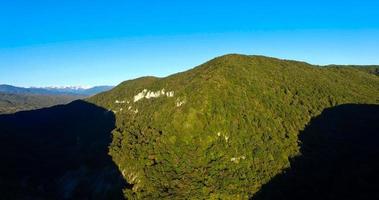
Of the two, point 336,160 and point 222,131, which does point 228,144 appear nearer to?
point 222,131

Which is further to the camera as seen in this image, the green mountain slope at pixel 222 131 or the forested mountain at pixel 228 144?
the green mountain slope at pixel 222 131

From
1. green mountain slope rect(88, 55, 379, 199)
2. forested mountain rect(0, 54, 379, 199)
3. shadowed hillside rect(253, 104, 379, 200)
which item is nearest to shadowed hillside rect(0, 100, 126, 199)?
forested mountain rect(0, 54, 379, 199)

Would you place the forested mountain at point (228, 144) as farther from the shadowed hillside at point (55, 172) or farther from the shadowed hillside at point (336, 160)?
the shadowed hillside at point (55, 172)

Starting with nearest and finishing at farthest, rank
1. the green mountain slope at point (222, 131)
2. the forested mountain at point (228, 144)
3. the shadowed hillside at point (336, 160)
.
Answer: the shadowed hillside at point (336, 160)
the forested mountain at point (228, 144)
the green mountain slope at point (222, 131)

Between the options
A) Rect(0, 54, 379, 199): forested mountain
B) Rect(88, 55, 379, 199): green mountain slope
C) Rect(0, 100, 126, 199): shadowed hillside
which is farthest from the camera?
Rect(0, 100, 126, 199): shadowed hillside

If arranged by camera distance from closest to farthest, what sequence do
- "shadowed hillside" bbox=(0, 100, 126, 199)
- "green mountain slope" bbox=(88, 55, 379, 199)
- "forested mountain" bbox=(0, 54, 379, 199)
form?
"forested mountain" bbox=(0, 54, 379, 199)
"green mountain slope" bbox=(88, 55, 379, 199)
"shadowed hillside" bbox=(0, 100, 126, 199)

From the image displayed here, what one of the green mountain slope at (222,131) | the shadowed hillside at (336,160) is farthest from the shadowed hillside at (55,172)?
the shadowed hillside at (336,160)

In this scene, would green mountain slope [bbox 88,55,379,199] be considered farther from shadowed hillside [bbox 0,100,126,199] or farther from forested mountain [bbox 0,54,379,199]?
shadowed hillside [bbox 0,100,126,199]
